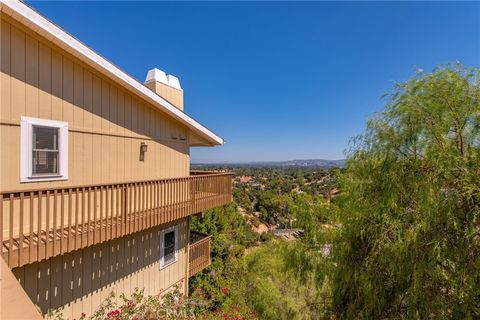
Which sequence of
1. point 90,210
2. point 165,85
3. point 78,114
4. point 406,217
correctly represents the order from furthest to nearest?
point 165,85 → point 78,114 → point 90,210 → point 406,217

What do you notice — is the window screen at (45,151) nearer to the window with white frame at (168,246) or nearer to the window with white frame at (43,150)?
the window with white frame at (43,150)

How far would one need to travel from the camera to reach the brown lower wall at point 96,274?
490 centimetres

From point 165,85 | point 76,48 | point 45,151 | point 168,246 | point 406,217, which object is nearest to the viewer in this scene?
point 406,217

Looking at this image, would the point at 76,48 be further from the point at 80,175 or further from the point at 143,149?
the point at 143,149

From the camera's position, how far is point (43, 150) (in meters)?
4.98

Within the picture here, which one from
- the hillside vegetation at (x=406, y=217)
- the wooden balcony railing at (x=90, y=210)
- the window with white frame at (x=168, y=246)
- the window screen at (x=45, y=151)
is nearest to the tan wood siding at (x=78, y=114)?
the window screen at (x=45, y=151)

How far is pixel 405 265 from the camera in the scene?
4.27 m

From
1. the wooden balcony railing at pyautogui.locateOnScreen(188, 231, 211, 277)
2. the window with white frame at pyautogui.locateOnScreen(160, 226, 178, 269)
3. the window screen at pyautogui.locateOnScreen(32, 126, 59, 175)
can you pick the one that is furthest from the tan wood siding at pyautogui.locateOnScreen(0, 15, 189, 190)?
the wooden balcony railing at pyautogui.locateOnScreen(188, 231, 211, 277)

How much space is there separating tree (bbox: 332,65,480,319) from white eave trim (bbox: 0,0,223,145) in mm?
5471

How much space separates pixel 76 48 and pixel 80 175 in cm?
272

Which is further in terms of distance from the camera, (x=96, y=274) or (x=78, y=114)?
(x=96, y=274)

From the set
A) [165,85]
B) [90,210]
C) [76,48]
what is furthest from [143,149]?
[76,48]

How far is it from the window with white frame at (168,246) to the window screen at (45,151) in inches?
147

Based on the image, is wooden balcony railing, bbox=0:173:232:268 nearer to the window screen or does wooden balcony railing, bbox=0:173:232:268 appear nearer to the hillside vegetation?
the window screen
